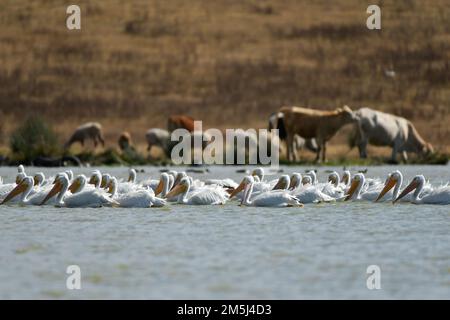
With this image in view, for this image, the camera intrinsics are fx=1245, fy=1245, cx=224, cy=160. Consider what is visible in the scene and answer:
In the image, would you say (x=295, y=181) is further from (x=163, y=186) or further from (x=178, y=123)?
(x=178, y=123)

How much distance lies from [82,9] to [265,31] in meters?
11.0

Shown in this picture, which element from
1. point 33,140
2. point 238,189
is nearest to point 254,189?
point 238,189

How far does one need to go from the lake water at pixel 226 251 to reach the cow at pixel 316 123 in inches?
819

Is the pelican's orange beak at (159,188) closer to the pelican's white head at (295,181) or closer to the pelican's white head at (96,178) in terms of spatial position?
Answer: the pelican's white head at (96,178)

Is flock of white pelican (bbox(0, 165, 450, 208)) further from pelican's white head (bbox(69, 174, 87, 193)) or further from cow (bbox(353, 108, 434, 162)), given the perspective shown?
cow (bbox(353, 108, 434, 162))

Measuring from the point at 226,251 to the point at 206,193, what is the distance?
5725mm

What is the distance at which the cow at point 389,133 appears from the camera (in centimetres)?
3944

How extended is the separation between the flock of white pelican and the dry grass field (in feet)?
146

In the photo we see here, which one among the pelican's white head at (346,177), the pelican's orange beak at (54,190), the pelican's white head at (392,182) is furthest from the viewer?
the pelican's white head at (346,177)

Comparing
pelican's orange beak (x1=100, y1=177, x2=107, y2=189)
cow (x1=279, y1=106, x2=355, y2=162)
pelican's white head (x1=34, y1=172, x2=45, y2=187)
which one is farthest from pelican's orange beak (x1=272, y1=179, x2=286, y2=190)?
cow (x1=279, y1=106, x2=355, y2=162)

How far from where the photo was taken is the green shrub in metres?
36.9

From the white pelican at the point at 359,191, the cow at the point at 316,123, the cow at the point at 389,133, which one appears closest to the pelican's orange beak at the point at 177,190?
the white pelican at the point at 359,191

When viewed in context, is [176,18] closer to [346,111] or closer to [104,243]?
[346,111]
